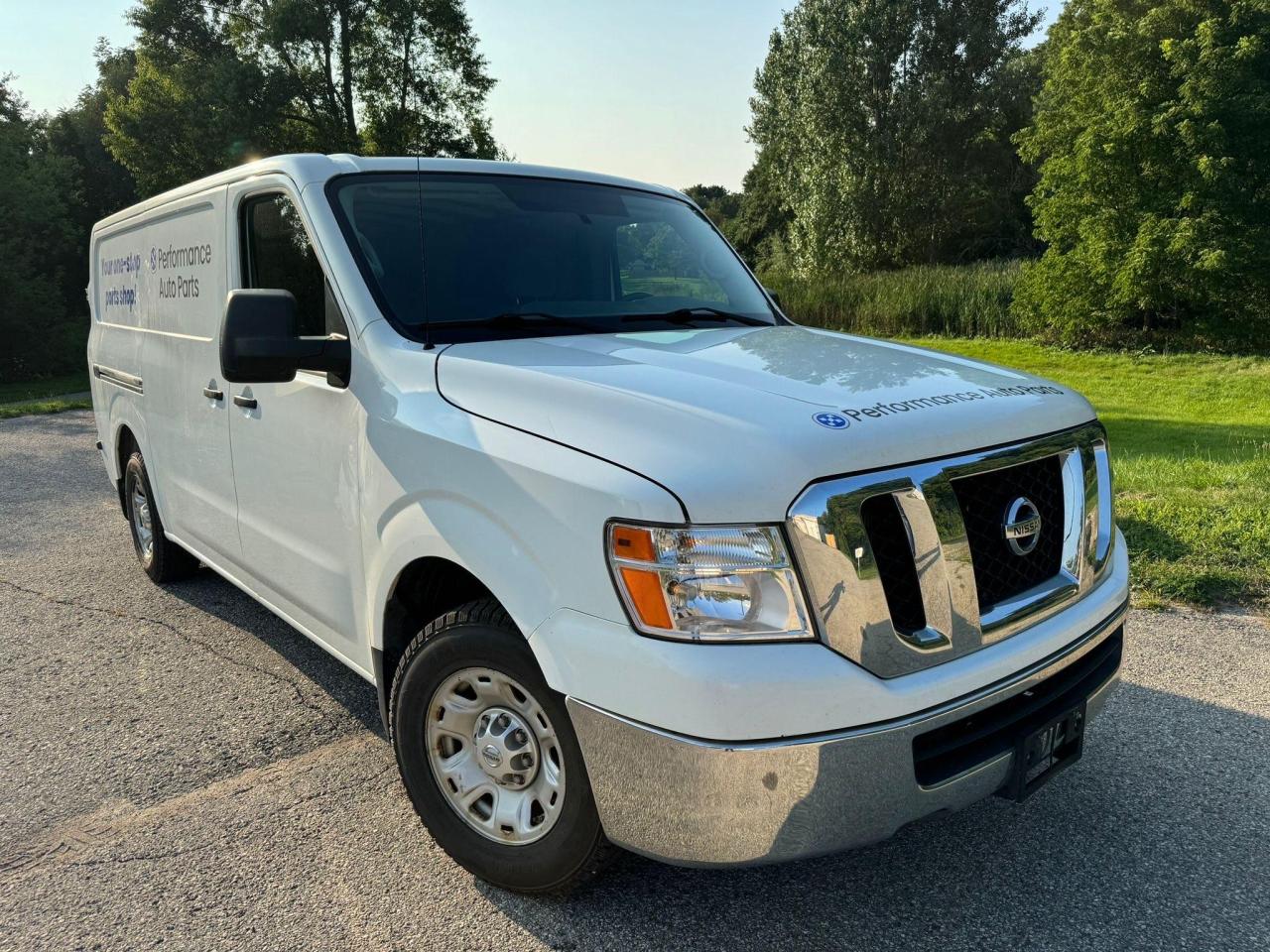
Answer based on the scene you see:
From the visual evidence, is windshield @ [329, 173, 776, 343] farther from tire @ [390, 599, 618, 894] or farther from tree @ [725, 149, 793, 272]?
tree @ [725, 149, 793, 272]

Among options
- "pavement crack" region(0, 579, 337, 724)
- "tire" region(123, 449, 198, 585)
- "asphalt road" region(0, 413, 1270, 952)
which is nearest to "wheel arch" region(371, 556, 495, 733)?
"asphalt road" region(0, 413, 1270, 952)

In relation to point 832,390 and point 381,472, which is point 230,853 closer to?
point 381,472

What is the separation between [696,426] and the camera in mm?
2078

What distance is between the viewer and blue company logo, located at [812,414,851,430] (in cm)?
208

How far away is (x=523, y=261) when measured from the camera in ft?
10.7

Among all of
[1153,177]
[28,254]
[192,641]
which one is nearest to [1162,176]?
[1153,177]

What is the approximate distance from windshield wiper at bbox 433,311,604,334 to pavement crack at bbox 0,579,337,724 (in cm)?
175

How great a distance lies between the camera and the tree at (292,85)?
1133 inches

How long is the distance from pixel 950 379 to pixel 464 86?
3224cm

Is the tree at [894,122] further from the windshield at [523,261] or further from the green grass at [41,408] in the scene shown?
the windshield at [523,261]

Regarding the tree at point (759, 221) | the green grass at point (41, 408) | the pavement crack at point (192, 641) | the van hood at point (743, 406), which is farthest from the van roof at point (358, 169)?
the tree at point (759, 221)

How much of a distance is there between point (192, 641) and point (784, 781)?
3.61 metres

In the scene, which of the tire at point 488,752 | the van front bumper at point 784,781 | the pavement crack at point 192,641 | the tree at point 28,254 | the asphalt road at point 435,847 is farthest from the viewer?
the tree at point 28,254

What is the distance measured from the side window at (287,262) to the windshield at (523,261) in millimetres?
194
